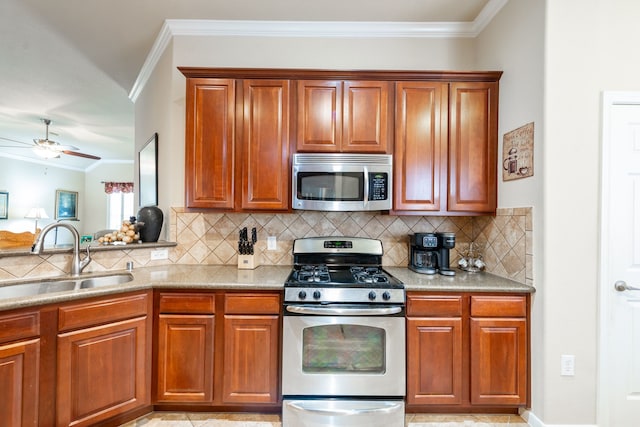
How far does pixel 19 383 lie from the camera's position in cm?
147

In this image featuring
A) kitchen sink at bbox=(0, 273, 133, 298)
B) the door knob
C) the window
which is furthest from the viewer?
the window

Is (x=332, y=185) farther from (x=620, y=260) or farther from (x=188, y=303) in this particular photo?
(x=620, y=260)

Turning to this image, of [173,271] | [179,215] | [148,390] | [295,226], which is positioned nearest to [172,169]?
[179,215]

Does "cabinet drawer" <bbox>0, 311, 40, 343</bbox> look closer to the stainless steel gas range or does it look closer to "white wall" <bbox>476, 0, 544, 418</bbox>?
the stainless steel gas range

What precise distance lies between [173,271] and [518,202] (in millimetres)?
2662

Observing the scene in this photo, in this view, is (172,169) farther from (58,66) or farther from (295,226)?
(58,66)

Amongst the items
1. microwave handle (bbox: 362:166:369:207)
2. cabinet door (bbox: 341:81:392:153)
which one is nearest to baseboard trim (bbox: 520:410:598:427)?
microwave handle (bbox: 362:166:369:207)

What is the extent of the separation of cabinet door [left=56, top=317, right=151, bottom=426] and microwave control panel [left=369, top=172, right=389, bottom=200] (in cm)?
183

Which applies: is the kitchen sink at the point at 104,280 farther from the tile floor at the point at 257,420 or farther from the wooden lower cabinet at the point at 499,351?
the wooden lower cabinet at the point at 499,351

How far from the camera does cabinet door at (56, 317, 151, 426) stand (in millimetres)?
1599

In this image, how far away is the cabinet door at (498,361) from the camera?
1.89 meters

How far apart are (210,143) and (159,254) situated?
1.10 meters

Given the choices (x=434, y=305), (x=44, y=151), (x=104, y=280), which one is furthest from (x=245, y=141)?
(x=44, y=151)

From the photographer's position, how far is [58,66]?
318 cm
